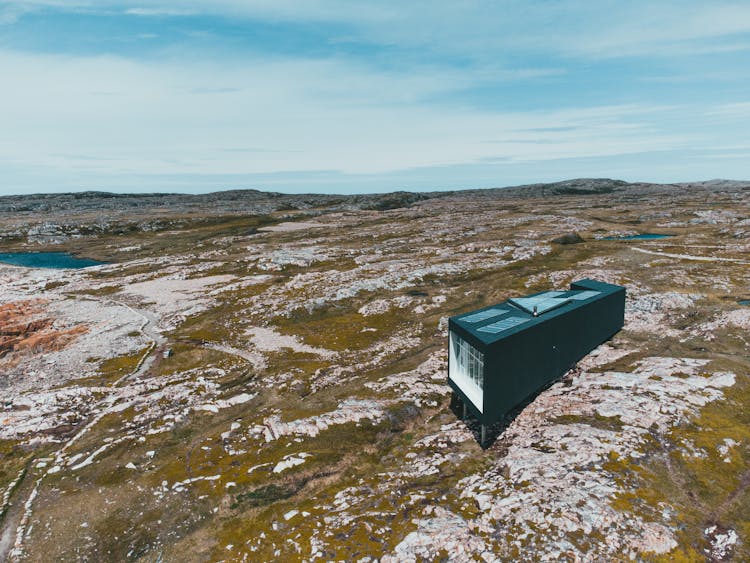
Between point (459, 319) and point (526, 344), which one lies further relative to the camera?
point (459, 319)

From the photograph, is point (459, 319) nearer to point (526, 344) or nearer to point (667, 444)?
point (526, 344)

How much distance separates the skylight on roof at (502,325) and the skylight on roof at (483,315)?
1.82m

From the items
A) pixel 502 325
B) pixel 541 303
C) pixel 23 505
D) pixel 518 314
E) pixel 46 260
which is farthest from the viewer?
pixel 46 260

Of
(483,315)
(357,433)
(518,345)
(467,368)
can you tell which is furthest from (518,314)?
(357,433)

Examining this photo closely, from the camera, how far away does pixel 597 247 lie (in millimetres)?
110125

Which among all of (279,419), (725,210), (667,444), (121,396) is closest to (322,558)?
(279,419)

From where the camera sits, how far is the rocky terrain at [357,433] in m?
27.3

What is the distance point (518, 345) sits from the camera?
3778cm

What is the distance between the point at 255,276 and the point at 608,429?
87.0m

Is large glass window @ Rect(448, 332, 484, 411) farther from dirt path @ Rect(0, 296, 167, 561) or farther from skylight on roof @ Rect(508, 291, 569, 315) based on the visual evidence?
dirt path @ Rect(0, 296, 167, 561)

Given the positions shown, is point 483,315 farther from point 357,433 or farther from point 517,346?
point 357,433

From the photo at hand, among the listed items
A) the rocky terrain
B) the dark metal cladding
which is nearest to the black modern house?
the dark metal cladding

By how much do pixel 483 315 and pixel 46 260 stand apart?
169084 millimetres

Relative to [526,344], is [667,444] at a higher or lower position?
lower
